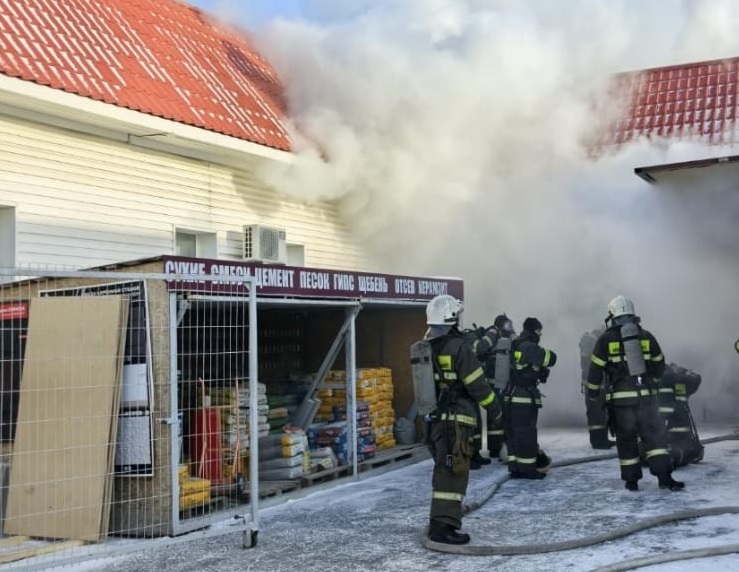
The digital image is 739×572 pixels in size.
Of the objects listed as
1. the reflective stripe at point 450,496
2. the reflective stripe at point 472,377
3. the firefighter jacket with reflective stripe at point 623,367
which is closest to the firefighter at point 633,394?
the firefighter jacket with reflective stripe at point 623,367

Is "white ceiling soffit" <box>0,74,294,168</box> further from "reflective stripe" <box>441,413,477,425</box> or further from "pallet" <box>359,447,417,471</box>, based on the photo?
"reflective stripe" <box>441,413,477,425</box>

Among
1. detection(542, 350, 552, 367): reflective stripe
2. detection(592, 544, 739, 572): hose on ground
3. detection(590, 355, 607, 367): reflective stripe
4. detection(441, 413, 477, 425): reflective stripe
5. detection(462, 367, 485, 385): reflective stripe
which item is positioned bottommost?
detection(592, 544, 739, 572): hose on ground

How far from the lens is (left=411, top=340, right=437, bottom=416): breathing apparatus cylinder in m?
6.98

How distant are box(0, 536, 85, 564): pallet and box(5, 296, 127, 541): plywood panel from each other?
0.07m

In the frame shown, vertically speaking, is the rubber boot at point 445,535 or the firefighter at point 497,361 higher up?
the firefighter at point 497,361

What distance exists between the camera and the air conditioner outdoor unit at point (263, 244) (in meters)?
12.8

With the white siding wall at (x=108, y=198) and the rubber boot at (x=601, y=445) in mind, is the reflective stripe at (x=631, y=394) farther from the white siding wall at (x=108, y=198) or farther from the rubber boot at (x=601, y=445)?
the white siding wall at (x=108, y=198)

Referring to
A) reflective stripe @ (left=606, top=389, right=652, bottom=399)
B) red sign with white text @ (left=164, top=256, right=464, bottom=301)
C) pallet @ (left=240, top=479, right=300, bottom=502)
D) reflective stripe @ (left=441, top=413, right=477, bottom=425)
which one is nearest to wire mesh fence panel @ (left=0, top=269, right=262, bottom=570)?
red sign with white text @ (left=164, top=256, right=464, bottom=301)

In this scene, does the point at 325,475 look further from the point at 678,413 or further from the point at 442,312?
the point at 678,413

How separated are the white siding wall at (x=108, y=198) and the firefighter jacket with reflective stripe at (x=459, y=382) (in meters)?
5.02

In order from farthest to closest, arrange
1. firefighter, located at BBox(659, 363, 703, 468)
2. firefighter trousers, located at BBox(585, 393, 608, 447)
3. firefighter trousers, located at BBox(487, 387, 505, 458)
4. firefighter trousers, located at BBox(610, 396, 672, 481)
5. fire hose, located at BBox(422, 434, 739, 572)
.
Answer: firefighter trousers, located at BBox(585, 393, 608, 447) < firefighter trousers, located at BBox(487, 387, 505, 458) < firefighter, located at BBox(659, 363, 703, 468) < firefighter trousers, located at BBox(610, 396, 672, 481) < fire hose, located at BBox(422, 434, 739, 572)

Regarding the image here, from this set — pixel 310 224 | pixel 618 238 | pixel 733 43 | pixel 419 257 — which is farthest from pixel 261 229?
pixel 733 43

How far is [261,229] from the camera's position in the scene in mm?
12836

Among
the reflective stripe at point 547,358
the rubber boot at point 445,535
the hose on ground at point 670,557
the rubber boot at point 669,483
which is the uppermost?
the reflective stripe at point 547,358
